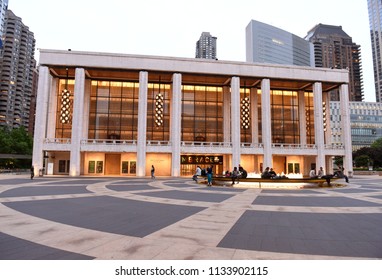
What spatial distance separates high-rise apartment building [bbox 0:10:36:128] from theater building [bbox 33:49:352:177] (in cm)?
12174

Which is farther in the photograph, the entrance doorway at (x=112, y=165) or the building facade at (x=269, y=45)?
the building facade at (x=269, y=45)

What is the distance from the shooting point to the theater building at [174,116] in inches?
1654

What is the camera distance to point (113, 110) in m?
49.3

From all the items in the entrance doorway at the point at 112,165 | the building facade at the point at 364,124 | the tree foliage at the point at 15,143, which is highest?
the building facade at the point at 364,124

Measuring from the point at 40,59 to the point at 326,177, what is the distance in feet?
150

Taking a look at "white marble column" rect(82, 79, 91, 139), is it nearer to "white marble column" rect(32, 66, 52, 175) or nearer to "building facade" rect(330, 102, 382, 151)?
"white marble column" rect(32, 66, 52, 175)

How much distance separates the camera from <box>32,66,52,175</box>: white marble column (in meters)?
40.1

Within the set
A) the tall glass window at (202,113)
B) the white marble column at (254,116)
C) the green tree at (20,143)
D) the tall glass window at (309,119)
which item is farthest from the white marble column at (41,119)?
the tall glass window at (309,119)

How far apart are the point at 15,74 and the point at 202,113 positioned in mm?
153531

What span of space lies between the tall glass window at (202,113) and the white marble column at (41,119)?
81.0 feet

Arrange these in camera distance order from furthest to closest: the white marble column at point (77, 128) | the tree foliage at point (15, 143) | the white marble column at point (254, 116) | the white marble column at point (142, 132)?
the tree foliage at point (15, 143) < the white marble column at point (254, 116) < the white marble column at point (142, 132) < the white marble column at point (77, 128)

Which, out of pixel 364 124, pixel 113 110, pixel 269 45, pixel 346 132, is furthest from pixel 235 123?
→ pixel 269 45

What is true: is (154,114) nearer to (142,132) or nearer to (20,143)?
(142,132)

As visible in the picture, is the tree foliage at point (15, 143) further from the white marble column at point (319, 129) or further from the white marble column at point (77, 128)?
the white marble column at point (319, 129)
